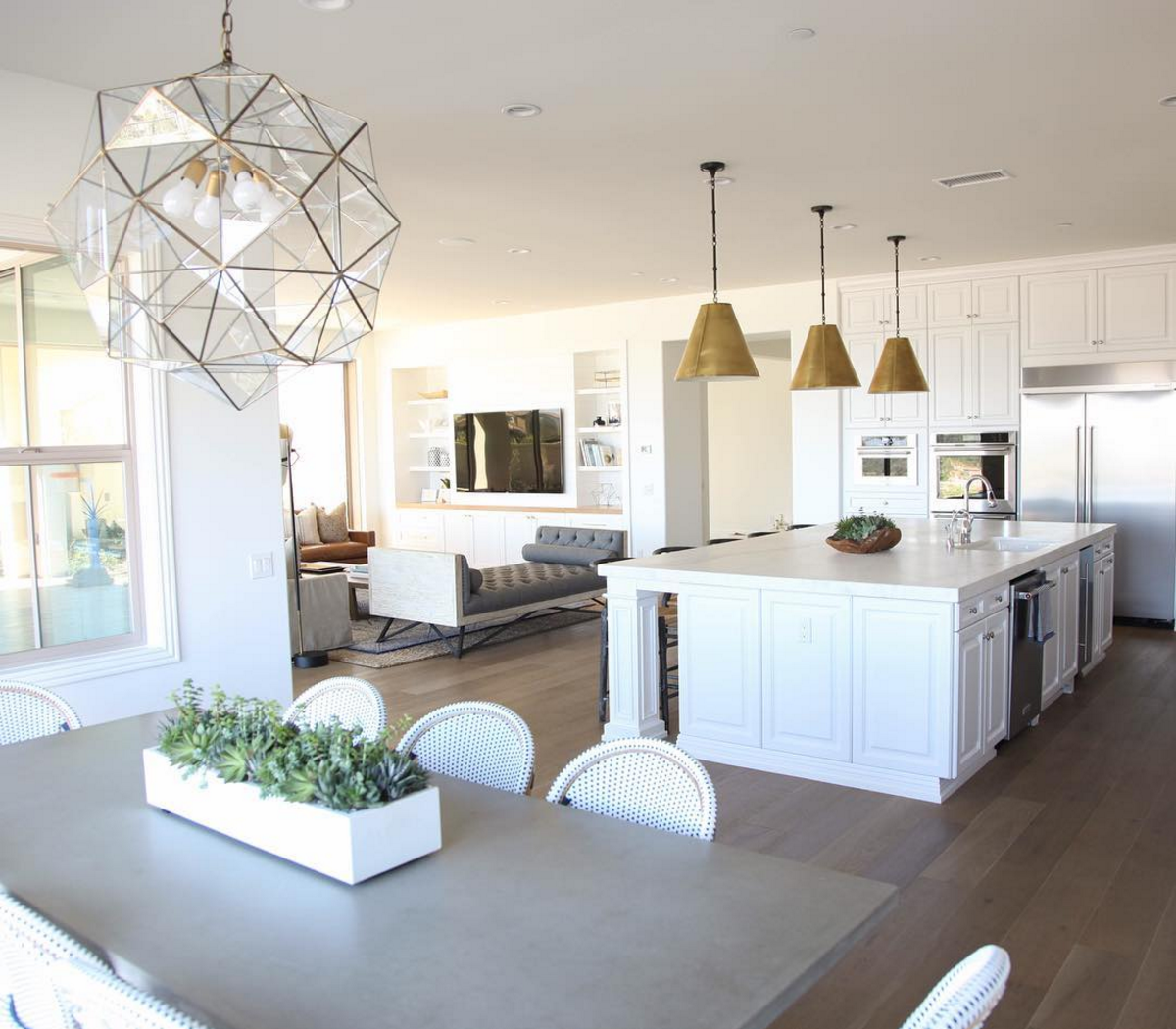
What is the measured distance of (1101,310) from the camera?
7.34 m

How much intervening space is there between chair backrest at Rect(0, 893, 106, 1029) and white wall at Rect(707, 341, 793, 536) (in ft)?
36.4

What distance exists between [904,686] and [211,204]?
317cm

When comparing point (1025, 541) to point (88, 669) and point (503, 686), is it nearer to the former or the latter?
point (503, 686)

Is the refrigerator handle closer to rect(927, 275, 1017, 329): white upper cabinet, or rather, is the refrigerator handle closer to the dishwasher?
rect(927, 275, 1017, 329): white upper cabinet

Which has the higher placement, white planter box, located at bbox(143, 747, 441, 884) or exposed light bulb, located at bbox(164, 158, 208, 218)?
exposed light bulb, located at bbox(164, 158, 208, 218)

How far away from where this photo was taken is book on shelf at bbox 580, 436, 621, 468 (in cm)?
998

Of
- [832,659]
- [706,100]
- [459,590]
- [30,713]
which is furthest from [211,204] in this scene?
[459,590]

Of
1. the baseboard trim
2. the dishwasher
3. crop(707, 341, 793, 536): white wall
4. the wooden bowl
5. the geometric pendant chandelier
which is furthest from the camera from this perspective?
crop(707, 341, 793, 536): white wall

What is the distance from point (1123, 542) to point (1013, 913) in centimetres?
516

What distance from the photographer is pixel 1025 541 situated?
18.5ft

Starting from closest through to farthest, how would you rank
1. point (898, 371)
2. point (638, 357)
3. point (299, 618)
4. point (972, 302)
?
point (898, 371) < point (299, 618) < point (972, 302) < point (638, 357)

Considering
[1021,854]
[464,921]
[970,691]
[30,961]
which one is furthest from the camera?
[970,691]

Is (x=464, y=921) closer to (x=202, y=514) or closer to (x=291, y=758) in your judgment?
(x=291, y=758)

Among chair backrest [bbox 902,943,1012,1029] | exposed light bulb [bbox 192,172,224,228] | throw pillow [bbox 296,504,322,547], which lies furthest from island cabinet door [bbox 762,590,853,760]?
throw pillow [bbox 296,504,322,547]
